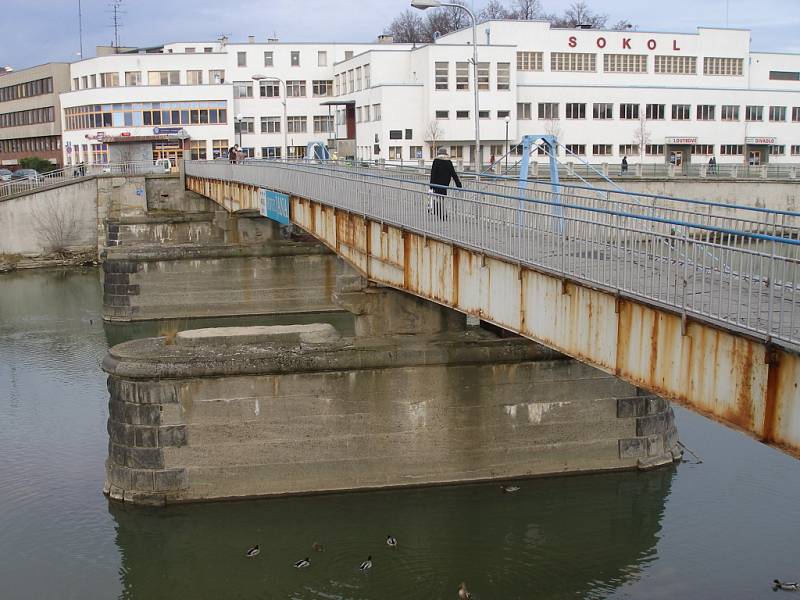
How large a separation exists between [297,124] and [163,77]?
37.9 ft

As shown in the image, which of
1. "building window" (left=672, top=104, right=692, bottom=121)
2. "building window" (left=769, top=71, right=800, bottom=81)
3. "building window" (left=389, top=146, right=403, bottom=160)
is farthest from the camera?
"building window" (left=769, top=71, right=800, bottom=81)

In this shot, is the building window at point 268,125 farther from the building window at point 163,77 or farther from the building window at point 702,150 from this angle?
the building window at point 702,150

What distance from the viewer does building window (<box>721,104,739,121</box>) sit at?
7019 centimetres

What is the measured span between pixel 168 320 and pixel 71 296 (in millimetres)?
9383

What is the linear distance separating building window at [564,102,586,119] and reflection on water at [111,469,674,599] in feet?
166

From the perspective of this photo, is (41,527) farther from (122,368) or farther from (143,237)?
(143,237)

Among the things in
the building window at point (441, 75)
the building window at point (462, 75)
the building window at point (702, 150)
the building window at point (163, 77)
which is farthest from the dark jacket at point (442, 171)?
the building window at point (163, 77)

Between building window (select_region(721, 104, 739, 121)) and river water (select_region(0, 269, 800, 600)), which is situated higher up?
building window (select_region(721, 104, 739, 121))

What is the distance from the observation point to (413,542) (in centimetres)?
1797

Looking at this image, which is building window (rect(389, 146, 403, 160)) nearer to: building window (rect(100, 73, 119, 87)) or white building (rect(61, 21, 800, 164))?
white building (rect(61, 21, 800, 164))

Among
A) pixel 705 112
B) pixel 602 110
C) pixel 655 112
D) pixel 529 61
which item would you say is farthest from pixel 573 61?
pixel 705 112

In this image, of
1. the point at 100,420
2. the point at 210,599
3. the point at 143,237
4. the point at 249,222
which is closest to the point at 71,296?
the point at 143,237

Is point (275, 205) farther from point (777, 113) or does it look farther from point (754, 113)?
point (777, 113)

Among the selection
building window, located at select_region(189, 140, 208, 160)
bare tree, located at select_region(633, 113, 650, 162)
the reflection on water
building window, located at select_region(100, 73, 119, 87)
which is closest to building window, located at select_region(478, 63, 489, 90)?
bare tree, located at select_region(633, 113, 650, 162)
